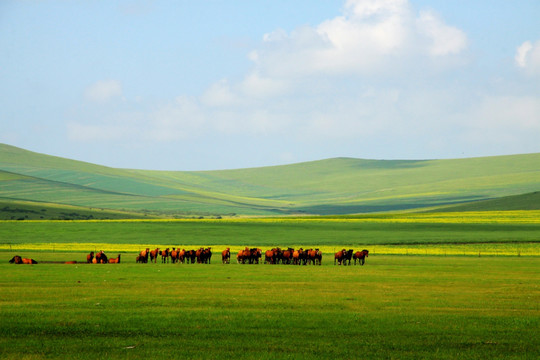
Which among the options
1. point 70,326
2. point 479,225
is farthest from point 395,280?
point 479,225

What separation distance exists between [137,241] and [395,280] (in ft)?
157

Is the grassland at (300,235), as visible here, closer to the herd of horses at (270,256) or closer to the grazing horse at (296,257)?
the herd of horses at (270,256)

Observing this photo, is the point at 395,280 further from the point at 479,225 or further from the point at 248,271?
the point at 479,225

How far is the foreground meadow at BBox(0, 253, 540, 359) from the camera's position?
614 inches

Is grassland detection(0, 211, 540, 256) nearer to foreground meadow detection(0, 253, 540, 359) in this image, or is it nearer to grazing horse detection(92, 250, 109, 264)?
grazing horse detection(92, 250, 109, 264)

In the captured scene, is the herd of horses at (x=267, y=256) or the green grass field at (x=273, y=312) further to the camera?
the herd of horses at (x=267, y=256)

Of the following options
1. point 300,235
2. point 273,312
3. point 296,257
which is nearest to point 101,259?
point 296,257

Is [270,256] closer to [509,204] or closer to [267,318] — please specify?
[267,318]

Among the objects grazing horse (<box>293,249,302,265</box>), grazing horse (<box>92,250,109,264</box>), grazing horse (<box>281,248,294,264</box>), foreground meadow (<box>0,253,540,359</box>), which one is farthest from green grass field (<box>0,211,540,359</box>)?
grazing horse (<box>281,248,294,264</box>)

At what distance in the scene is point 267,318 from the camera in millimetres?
19500

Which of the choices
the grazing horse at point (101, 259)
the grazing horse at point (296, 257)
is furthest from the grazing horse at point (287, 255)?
the grazing horse at point (101, 259)

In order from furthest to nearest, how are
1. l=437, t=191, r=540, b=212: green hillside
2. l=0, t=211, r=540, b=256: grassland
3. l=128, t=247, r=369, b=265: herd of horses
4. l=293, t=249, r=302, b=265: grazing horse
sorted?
l=437, t=191, r=540, b=212: green hillside, l=0, t=211, r=540, b=256: grassland, l=293, t=249, r=302, b=265: grazing horse, l=128, t=247, r=369, b=265: herd of horses

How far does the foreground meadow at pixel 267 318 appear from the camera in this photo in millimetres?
15594

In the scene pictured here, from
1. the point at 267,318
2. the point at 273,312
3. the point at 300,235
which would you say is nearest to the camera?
the point at 267,318
